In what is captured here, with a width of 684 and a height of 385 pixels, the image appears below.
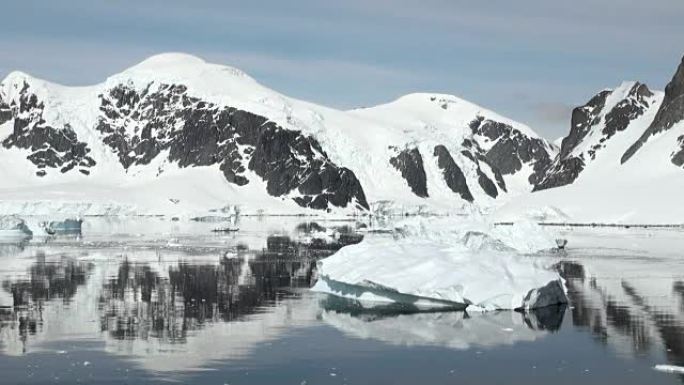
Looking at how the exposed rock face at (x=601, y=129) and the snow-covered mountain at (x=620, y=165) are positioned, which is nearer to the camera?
the snow-covered mountain at (x=620, y=165)

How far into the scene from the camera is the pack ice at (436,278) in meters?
33.5

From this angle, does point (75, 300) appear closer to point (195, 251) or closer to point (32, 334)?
point (32, 334)

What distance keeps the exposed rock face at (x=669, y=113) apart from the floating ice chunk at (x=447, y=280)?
120458 millimetres

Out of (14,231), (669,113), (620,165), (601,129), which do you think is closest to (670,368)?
(14,231)

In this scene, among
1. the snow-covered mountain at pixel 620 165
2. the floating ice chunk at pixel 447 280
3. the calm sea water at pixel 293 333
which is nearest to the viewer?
the calm sea water at pixel 293 333

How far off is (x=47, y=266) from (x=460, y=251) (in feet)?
79.6

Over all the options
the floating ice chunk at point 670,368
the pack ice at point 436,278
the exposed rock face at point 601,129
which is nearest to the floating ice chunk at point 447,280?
the pack ice at point 436,278

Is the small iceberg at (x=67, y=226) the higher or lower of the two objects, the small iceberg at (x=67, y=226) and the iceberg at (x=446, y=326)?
the higher

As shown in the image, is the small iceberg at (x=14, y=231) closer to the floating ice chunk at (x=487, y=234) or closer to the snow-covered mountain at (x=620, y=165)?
the floating ice chunk at (x=487, y=234)

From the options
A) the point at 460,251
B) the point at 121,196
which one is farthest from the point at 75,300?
the point at 121,196

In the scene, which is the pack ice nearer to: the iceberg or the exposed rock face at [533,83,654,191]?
the iceberg

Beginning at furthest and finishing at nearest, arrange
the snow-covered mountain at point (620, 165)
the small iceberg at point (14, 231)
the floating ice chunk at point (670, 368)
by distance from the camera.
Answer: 1. the snow-covered mountain at point (620, 165)
2. the small iceberg at point (14, 231)
3. the floating ice chunk at point (670, 368)

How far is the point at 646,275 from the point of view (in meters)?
46.7

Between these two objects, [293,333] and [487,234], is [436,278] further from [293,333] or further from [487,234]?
[487,234]
